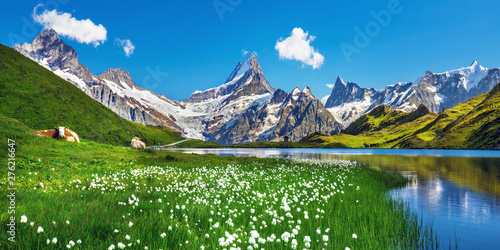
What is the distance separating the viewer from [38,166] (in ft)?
60.8

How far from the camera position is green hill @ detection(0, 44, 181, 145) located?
306 feet

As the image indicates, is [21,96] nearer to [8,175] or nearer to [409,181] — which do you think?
[8,175]

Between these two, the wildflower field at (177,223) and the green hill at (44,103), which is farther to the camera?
the green hill at (44,103)

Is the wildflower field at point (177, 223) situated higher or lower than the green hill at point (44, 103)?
lower

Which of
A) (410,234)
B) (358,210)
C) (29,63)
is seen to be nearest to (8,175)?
(358,210)

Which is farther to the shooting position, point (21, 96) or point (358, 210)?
point (21, 96)

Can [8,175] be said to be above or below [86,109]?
below

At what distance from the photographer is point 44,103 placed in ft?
350

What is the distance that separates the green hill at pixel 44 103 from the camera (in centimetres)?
9336

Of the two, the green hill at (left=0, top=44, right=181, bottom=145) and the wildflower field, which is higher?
the green hill at (left=0, top=44, right=181, bottom=145)

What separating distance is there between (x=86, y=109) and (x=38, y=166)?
430 ft

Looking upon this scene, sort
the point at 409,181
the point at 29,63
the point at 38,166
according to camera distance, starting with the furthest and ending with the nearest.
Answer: the point at 29,63, the point at 409,181, the point at 38,166

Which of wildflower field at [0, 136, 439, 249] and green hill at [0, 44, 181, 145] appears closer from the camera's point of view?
wildflower field at [0, 136, 439, 249]

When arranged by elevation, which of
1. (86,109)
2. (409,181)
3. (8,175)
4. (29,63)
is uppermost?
(29,63)
